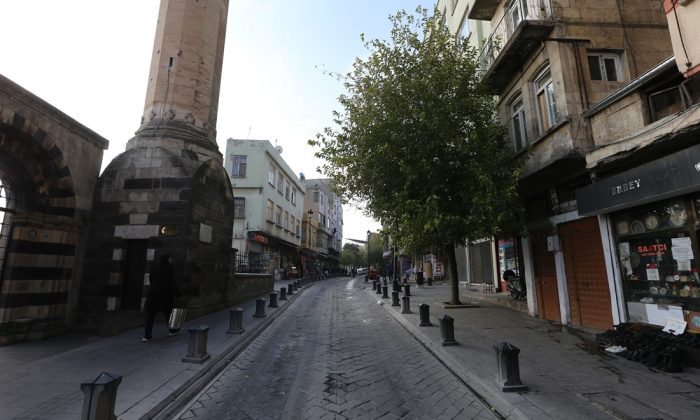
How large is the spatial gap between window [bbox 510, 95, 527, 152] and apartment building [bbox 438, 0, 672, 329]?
1.86 ft

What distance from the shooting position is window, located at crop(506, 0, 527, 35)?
37.2 ft

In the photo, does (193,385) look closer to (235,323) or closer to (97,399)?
(97,399)

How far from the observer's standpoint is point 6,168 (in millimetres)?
7902

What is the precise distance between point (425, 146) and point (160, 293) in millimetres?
7827

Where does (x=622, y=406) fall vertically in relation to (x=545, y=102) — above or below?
below

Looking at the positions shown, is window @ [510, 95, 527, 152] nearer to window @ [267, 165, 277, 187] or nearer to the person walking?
the person walking

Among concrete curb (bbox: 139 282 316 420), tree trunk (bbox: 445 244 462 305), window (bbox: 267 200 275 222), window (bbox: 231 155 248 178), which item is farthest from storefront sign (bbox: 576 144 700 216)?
window (bbox: 231 155 248 178)

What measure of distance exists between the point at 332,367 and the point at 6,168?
8.03 metres

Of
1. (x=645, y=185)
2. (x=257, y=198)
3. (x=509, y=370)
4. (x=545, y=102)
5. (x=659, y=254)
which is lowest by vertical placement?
(x=509, y=370)

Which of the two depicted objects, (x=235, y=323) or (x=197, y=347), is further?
(x=235, y=323)

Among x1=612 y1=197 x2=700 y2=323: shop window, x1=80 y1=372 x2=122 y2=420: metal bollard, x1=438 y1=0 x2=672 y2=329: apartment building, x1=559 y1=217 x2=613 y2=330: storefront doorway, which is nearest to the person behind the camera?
x1=80 y1=372 x2=122 y2=420: metal bollard

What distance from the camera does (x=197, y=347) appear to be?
622 cm

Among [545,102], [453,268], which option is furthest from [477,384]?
Result: [545,102]

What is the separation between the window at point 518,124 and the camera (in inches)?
454
